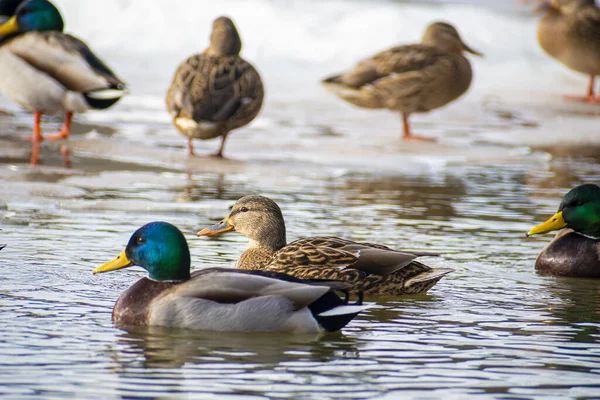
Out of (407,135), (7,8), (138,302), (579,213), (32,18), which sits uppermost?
(7,8)

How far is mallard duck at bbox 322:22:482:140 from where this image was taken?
47.5ft

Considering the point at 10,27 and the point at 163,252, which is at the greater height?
the point at 10,27

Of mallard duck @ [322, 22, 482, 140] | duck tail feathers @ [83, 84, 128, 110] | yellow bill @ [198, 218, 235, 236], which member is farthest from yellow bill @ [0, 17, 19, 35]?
yellow bill @ [198, 218, 235, 236]

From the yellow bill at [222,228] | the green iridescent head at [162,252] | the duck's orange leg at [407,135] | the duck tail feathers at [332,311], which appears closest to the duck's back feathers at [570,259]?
the yellow bill at [222,228]

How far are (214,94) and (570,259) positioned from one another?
17.4ft

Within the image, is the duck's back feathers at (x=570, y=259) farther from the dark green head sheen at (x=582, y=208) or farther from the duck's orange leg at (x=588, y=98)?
the duck's orange leg at (x=588, y=98)

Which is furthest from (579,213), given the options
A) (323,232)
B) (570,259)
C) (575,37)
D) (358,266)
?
(575,37)

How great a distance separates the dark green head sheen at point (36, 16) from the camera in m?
13.1

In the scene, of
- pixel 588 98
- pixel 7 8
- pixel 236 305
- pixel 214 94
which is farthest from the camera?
pixel 588 98

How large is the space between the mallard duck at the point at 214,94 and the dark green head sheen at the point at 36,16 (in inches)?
70.5

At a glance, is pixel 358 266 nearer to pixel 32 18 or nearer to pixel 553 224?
pixel 553 224

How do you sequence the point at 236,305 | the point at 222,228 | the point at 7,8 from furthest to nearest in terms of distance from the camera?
the point at 7,8
the point at 222,228
the point at 236,305

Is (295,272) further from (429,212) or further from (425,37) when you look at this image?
(425,37)

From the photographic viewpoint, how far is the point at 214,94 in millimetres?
12188
